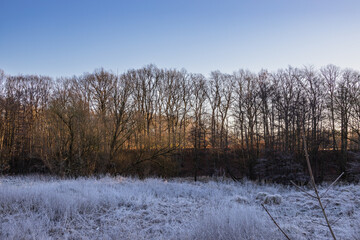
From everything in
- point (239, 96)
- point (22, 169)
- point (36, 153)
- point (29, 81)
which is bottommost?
point (22, 169)

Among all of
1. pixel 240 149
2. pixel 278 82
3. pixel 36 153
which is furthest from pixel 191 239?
pixel 278 82

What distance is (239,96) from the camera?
28234 millimetres

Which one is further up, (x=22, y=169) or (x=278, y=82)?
(x=278, y=82)

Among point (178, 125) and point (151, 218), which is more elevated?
point (178, 125)

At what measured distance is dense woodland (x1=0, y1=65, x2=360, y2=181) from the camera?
18781 millimetres

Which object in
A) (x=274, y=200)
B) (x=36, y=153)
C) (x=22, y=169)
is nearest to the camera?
(x=274, y=200)

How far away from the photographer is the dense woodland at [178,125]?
18.8 m

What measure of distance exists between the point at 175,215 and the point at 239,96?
22.8 metres

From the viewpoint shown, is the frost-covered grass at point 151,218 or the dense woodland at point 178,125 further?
the dense woodland at point 178,125

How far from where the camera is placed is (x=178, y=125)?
3184 cm

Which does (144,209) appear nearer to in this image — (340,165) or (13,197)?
(13,197)

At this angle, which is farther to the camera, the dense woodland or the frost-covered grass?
the dense woodland

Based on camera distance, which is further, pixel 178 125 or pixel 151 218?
pixel 178 125

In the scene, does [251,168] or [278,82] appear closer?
[251,168]
